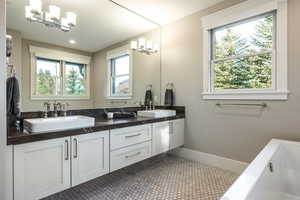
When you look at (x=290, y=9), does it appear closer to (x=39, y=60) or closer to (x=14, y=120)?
(x=39, y=60)

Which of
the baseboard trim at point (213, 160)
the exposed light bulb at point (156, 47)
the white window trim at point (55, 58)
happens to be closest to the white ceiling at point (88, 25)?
the white window trim at point (55, 58)

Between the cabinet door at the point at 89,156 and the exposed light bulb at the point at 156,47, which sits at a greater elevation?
the exposed light bulb at the point at 156,47

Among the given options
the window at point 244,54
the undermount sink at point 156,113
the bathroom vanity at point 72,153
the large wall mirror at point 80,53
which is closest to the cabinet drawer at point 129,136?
the bathroom vanity at point 72,153

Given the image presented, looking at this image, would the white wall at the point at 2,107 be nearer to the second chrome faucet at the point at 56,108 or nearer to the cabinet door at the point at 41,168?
the cabinet door at the point at 41,168

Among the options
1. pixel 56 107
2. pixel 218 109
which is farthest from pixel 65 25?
pixel 218 109

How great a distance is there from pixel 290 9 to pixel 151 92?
2255 mm

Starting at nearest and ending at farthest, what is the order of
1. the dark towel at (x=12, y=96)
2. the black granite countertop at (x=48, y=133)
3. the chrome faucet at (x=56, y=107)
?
the black granite countertop at (x=48, y=133), the dark towel at (x=12, y=96), the chrome faucet at (x=56, y=107)

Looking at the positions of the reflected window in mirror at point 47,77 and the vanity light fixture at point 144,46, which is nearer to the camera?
the reflected window in mirror at point 47,77

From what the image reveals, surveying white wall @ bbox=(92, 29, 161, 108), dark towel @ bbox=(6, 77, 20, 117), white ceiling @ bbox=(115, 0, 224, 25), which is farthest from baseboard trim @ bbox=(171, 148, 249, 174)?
dark towel @ bbox=(6, 77, 20, 117)

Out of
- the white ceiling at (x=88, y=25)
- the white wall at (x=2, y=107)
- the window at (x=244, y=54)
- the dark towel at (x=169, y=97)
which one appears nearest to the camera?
the white wall at (x=2, y=107)

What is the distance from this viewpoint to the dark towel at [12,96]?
152 centimetres

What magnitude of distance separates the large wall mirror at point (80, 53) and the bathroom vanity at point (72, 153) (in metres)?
0.65

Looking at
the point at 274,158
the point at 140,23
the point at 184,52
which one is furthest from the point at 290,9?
the point at 140,23

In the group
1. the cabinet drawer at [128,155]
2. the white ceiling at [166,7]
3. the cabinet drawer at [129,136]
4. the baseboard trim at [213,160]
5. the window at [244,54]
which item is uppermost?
the white ceiling at [166,7]
